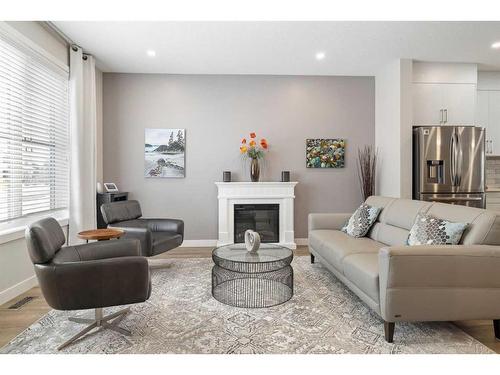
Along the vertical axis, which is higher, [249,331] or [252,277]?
[252,277]

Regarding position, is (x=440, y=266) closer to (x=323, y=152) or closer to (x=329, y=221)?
(x=329, y=221)

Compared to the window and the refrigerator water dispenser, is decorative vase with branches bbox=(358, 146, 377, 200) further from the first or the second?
the window

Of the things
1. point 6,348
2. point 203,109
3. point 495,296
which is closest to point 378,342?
point 495,296

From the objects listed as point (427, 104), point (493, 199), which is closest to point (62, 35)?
point (427, 104)

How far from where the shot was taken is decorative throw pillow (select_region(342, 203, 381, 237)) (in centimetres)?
330

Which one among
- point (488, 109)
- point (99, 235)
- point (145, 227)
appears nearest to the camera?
point (99, 235)

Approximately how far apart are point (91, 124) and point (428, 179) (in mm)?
4808

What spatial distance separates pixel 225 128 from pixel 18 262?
3.22 meters

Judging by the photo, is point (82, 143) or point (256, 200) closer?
point (82, 143)

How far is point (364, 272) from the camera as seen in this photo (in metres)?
2.23

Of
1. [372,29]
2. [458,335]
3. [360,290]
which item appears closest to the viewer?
[458,335]

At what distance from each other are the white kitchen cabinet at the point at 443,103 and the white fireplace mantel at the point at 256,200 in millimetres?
2224
